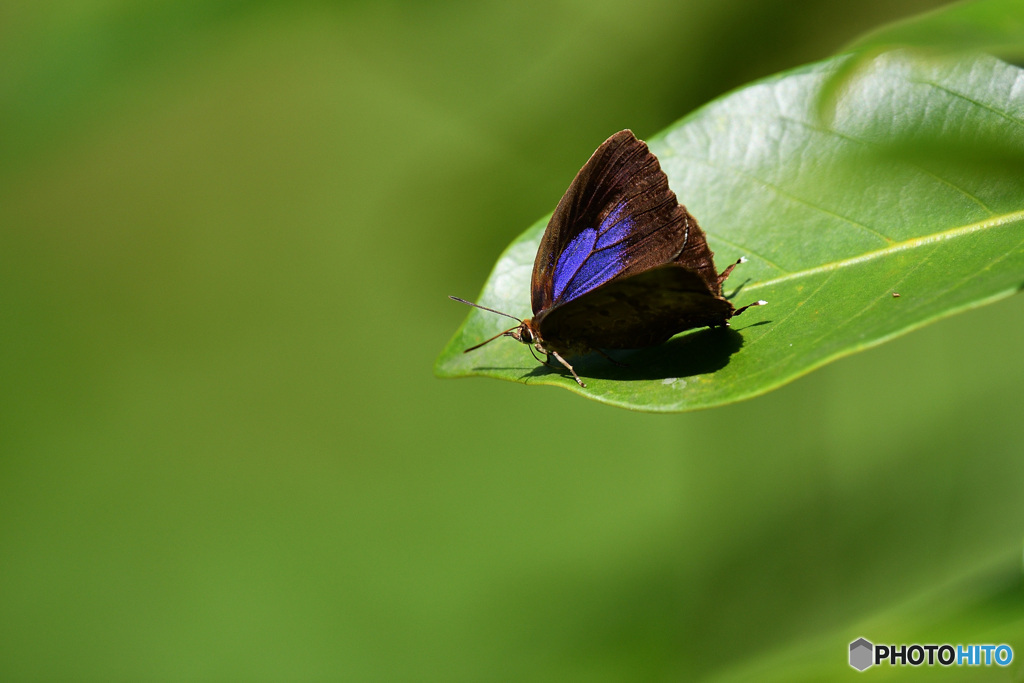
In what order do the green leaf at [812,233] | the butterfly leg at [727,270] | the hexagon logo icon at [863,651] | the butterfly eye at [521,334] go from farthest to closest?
the butterfly eye at [521,334] → the butterfly leg at [727,270] → the hexagon logo icon at [863,651] → the green leaf at [812,233]

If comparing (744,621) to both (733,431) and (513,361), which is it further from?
(733,431)

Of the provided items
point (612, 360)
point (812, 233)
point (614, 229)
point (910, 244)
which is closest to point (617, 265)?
point (614, 229)

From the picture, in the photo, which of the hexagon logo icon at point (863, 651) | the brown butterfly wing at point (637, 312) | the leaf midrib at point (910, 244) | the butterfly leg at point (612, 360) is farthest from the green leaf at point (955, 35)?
the hexagon logo icon at point (863, 651)

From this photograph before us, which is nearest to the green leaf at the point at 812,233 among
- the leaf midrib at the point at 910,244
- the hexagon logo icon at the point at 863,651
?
the leaf midrib at the point at 910,244

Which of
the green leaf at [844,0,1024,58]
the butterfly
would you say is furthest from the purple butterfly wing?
the green leaf at [844,0,1024,58]

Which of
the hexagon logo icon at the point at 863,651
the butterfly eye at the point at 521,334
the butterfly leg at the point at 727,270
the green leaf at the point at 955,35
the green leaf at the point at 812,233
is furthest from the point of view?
the butterfly eye at the point at 521,334

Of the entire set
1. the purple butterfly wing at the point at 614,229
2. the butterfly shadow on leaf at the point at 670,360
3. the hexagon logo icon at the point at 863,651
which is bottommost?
the hexagon logo icon at the point at 863,651

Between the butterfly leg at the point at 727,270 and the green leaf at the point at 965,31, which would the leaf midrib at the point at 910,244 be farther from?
the green leaf at the point at 965,31

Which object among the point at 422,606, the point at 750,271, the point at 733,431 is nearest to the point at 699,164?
the point at 750,271

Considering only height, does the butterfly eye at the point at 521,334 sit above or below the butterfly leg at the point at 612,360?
above

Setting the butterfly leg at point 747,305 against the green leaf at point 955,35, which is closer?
the green leaf at point 955,35
